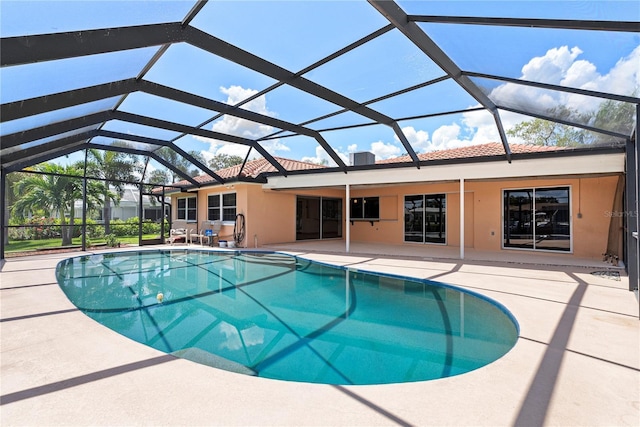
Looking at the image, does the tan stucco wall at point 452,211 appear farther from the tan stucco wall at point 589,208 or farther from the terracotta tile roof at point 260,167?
the terracotta tile roof at point 260,167

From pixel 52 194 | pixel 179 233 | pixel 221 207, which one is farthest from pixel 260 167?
pixel 52 194

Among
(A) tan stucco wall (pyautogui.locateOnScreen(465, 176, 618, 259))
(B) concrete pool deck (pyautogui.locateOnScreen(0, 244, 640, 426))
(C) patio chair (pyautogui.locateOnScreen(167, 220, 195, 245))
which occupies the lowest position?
(B) concrete pool deck (pyautogui.locateOnScreen(0, 244, 640, 426))

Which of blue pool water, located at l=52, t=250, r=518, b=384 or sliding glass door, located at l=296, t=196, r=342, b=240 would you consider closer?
blue pool water, located at l=52, t=250, r=518, b=384

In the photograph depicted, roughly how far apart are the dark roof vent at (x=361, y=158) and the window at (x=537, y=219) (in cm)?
479

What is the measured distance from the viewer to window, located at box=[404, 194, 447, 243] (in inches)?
475

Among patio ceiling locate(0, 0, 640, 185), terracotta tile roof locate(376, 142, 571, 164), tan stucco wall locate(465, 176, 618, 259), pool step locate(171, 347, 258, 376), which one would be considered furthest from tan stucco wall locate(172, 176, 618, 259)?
pool step locate(171, 347, 258, 376)

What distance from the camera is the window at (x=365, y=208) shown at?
1399 cm

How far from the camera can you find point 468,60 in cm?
451

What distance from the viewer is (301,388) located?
236 centimetres

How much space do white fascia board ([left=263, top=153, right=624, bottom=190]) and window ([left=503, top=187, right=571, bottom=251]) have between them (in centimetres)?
225

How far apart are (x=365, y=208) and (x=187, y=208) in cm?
953

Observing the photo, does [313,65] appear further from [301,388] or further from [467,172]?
[467,172]

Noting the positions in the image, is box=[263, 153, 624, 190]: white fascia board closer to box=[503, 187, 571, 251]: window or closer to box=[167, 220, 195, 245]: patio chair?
box=[503, 187, 571, 251]: window

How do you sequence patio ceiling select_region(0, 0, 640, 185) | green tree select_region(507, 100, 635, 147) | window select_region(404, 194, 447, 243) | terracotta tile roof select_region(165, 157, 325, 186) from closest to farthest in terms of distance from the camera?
patio ceiling select_region(0, 0, 640, 185) → green tree select_region(507, 100, 635, 147) → window select_region(404, 194, 447, 243) → terracotta tile roof select_region(165, 157, 325, 186)
